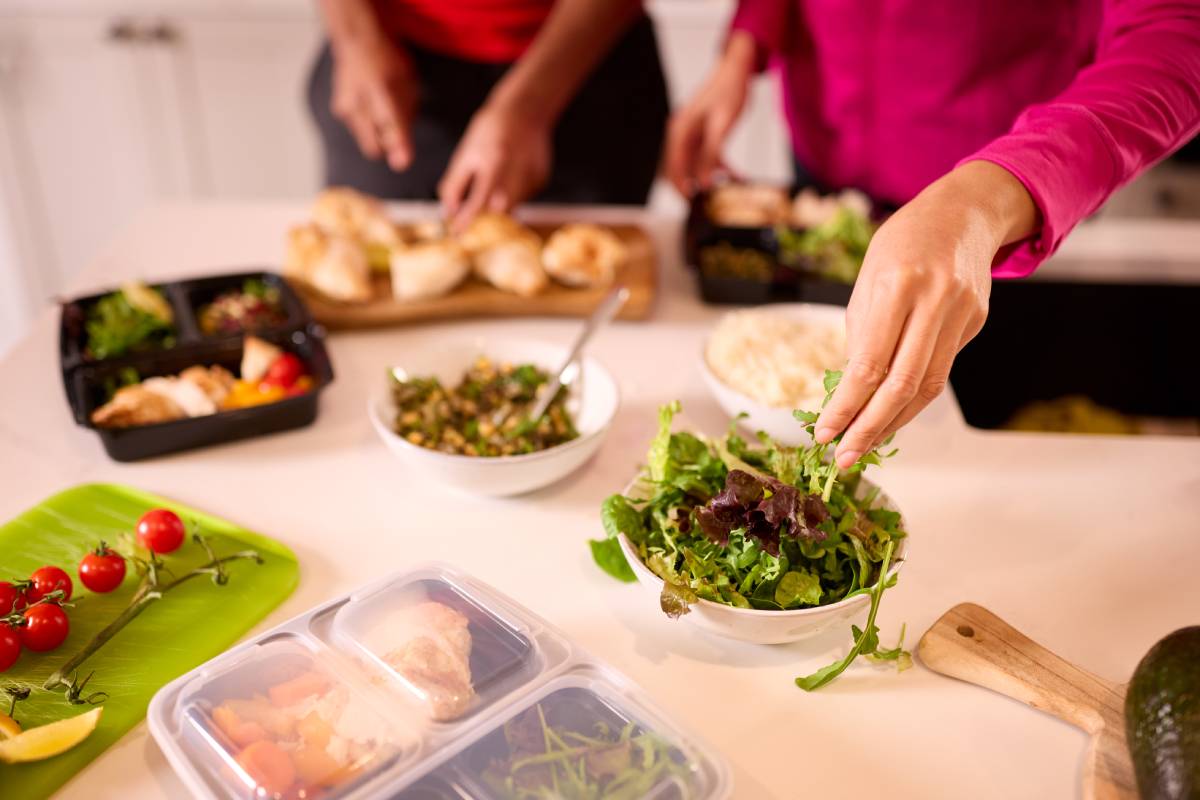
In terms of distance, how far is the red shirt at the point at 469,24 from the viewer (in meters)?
2.25

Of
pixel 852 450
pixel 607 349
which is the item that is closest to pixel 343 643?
pixel 852 450

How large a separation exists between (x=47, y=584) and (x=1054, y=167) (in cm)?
132

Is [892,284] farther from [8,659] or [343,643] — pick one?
[8,659]

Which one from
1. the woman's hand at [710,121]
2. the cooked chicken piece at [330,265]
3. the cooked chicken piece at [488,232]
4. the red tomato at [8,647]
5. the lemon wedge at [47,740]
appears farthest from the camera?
the woman's hand at [710,121]

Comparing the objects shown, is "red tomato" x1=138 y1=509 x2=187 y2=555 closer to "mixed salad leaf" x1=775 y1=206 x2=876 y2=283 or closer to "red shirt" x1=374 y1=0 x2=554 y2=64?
"mixed salad leaf" x1=775 y1=206 x2=876 y2=283

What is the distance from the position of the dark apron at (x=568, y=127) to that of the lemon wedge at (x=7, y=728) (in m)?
1.74

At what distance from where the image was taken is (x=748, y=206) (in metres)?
2.10

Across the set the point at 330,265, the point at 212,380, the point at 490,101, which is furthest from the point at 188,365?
the point at 490,101

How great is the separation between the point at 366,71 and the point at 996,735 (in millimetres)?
1829

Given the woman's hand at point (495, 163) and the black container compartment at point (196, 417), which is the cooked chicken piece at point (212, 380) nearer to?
the black container compartment at point (196, 417)

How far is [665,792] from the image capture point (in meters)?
0.85

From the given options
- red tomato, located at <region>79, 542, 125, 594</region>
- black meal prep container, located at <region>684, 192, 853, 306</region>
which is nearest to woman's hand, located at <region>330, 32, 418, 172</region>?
black meal prep container, located at <region>684, 192, 853, 306</region>

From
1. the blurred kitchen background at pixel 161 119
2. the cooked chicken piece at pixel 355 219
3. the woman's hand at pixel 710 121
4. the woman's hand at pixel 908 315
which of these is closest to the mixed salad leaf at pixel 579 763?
the woman's hand at pixel 908 315

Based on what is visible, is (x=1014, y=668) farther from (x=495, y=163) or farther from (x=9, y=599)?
(x=495, y=163)
